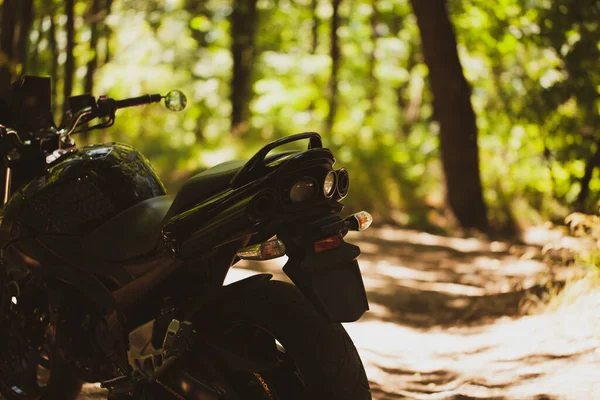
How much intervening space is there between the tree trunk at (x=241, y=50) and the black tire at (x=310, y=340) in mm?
16961

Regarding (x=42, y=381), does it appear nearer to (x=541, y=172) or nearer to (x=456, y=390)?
(x=456, y=390)

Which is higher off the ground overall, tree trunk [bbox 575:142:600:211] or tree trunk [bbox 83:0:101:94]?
tree trunk [bbox 83:0:101:94]

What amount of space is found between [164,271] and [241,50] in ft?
58.2

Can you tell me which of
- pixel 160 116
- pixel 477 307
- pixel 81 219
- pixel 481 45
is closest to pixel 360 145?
pixel 481 45

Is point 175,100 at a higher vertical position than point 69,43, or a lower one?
lower

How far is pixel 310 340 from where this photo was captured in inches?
104

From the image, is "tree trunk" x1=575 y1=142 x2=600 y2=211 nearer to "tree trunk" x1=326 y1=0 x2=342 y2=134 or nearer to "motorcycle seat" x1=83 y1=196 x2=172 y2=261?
"motorcycle seat" x1=83 y1=196 x2=172 y2=261

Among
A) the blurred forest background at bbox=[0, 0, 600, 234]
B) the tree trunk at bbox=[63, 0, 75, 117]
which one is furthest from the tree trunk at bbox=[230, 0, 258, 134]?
the tree trunk at bbox=[63, 0, 75, 117]

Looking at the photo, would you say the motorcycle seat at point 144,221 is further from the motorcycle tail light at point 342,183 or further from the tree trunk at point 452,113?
the tree trunk at point 452,113

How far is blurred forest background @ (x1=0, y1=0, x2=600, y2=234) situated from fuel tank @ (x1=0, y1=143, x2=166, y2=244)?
65 cm

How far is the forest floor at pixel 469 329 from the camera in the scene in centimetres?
452

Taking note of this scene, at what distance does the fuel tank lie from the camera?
3525 mm

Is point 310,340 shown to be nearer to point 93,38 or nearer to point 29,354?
point 29,354

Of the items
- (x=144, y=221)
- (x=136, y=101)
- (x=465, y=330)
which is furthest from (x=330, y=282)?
(x=465, y=330)
